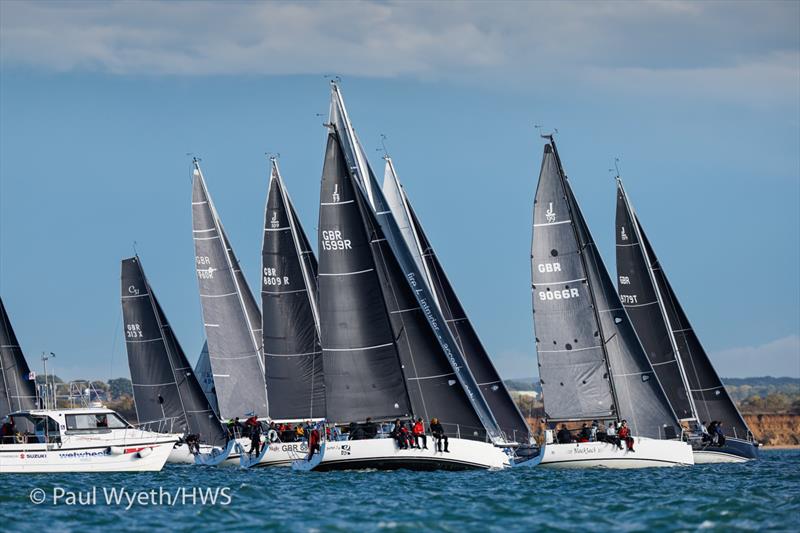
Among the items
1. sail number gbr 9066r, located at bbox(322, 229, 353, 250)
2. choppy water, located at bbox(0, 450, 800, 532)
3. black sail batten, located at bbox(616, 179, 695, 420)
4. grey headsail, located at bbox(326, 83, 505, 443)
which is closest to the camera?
choppy water, located at bbox(0, 450, 800, 532)

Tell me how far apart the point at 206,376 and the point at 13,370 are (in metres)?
9.96

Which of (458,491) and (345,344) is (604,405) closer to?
(345,344)

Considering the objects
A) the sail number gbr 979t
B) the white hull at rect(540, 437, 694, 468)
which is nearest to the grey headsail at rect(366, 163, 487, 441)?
the white hull at rect(540, 437, 694, 468)

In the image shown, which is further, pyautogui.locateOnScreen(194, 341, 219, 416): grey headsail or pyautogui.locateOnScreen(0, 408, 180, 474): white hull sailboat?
pyautogui.locateOnScreen(194, 341, 219, 416): grey headsail

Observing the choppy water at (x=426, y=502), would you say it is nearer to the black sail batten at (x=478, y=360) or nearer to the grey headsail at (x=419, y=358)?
the grey headsail at (x=419, y=358)

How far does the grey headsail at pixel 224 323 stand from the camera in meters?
57.7

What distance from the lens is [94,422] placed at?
150 feet

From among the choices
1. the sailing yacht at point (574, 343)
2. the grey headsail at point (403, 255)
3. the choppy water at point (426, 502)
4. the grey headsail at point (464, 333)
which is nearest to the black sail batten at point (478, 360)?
the grey headsail at point (464, 333)

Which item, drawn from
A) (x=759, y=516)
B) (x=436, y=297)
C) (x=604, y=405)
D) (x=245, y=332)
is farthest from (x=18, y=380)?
(x=759, y=516)

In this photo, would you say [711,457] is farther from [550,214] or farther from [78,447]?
[78,447]

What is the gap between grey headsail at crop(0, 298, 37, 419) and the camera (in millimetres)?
55031

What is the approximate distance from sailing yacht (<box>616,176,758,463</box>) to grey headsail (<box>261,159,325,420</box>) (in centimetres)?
1237

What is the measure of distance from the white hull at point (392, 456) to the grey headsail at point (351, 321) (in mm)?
1652

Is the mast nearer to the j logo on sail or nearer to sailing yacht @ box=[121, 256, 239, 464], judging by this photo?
the j logo on sail
